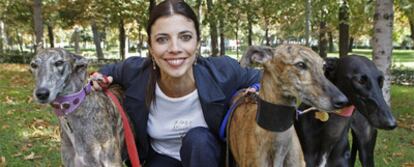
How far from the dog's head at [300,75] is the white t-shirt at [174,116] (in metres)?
0.89

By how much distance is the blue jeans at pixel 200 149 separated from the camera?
353 cm

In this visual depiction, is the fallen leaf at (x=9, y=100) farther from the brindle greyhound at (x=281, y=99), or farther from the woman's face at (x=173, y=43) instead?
the brindle greyhound at (x=281, y=99)

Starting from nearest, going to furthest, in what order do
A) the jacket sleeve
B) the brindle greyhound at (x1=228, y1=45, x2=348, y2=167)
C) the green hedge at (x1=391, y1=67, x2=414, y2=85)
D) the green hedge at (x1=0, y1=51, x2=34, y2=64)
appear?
1. the brindle greyhound at (x1=228, y1=45, x2=348, y2=167)
2. the jacket sleeve
3. the green hedge at (x1=391, y1=67, x2=414, y2=85)
4. the green hedge at (x1=0, y1=51, x2=34, y2=64)

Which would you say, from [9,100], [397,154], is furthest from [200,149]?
[9,100]

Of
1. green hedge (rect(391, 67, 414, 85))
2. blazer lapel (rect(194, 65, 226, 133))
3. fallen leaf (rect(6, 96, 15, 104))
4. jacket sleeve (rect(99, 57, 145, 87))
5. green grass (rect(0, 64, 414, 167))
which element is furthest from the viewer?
green hedge (rect(391, 67, 414, 85))

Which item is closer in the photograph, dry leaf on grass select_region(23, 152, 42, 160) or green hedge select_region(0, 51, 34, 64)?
dry leaf on grass select_region(23, 152, 42, 160)

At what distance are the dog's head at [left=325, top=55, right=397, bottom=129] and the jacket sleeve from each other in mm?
1625

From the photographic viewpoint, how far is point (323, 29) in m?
18.7

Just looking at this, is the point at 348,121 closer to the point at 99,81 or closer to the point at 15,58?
the point at 99,81

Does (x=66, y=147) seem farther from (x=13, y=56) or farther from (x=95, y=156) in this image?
(x=13, y=56)

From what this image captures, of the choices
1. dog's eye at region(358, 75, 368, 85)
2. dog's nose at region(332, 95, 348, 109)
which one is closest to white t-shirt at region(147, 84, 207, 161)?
dog's eye at region(358, 75, 368, 85)

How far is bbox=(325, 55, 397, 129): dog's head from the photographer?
3.03 meters

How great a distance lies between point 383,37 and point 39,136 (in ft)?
18.4

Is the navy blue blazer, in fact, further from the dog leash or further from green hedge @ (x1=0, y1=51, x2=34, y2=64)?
green hedge @ (x1=0, y1=51, x2=34, y2=64)
